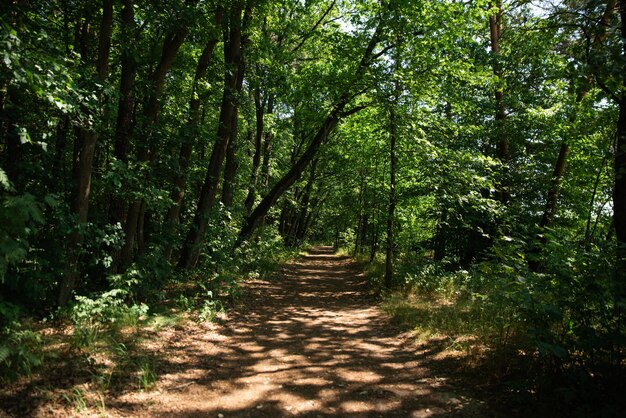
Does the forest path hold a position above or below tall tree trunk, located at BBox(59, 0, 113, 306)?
below

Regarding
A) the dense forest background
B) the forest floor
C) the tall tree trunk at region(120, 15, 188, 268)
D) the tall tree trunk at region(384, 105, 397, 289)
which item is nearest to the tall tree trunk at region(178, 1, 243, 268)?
the dense forest background

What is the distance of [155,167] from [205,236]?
307 centimetres

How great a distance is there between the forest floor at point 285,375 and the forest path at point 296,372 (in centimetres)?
1

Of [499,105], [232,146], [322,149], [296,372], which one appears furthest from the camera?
[322,149]

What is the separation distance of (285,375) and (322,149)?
14925 millimetres

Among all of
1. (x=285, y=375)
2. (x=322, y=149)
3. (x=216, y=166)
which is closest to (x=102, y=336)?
(x=285, y=375)

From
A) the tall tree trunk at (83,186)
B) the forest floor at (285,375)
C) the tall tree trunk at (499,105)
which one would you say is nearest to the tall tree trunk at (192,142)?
the tall tree trunk at (83,186)

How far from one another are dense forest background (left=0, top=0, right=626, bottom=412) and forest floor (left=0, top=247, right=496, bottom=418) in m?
0.79

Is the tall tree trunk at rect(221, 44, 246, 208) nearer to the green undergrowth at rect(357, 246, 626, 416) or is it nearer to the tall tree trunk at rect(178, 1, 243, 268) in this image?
the tall tree trunk at rect(178, 1, 243, 268)

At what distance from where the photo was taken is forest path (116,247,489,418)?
13.4 feet

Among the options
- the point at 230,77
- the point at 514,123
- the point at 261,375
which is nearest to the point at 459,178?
the point at 514,123

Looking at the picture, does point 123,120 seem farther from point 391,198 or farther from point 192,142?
point 391,198

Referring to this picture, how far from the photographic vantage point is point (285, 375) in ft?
16.4

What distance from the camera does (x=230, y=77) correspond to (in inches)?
389
